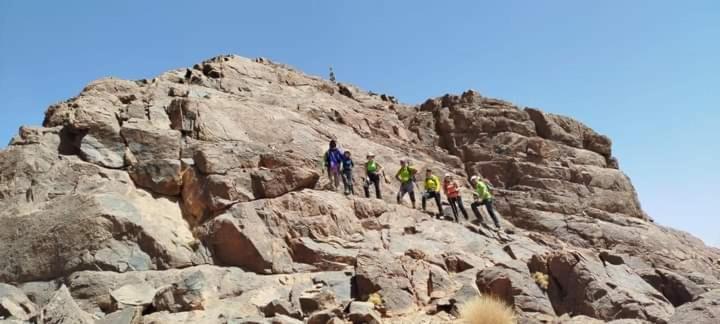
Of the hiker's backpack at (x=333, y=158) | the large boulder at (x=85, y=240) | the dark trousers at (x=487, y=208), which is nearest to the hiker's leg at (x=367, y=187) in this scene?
the hiker's backpack at (x=333, y=158)

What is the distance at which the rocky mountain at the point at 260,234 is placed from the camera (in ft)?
49.7

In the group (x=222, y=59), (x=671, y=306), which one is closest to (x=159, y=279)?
(x=671, y=306)

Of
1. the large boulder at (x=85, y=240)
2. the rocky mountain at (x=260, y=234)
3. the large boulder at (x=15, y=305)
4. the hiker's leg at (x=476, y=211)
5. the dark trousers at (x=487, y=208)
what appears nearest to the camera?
the large boulder at (x=15, y=305)

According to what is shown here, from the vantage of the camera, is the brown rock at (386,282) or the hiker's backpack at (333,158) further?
the hiker's backpack at (333,158)

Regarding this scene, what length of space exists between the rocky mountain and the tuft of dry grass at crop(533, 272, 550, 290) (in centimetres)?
5

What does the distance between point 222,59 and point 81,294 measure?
64.6 ft

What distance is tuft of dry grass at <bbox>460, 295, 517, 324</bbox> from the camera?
1363 centimetres

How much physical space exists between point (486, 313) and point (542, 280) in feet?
11.6

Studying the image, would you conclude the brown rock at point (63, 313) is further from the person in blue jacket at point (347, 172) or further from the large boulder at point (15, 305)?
the person in blue jacket at point (347, 172)

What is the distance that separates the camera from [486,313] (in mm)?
13789

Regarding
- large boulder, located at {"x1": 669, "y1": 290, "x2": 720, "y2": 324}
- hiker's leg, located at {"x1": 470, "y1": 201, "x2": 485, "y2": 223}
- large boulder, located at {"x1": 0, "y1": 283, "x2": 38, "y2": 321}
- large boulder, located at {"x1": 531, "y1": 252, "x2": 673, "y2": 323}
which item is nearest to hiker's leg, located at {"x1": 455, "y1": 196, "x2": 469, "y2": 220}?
hiker's leg, located at {"x1": 470, "y1": 201, "x2": 485, "y2": 223}

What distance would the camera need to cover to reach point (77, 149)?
2042cm

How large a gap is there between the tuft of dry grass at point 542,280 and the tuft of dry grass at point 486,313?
2.12 meters

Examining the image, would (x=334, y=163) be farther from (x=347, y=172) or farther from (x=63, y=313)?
(x=63, y=313)
